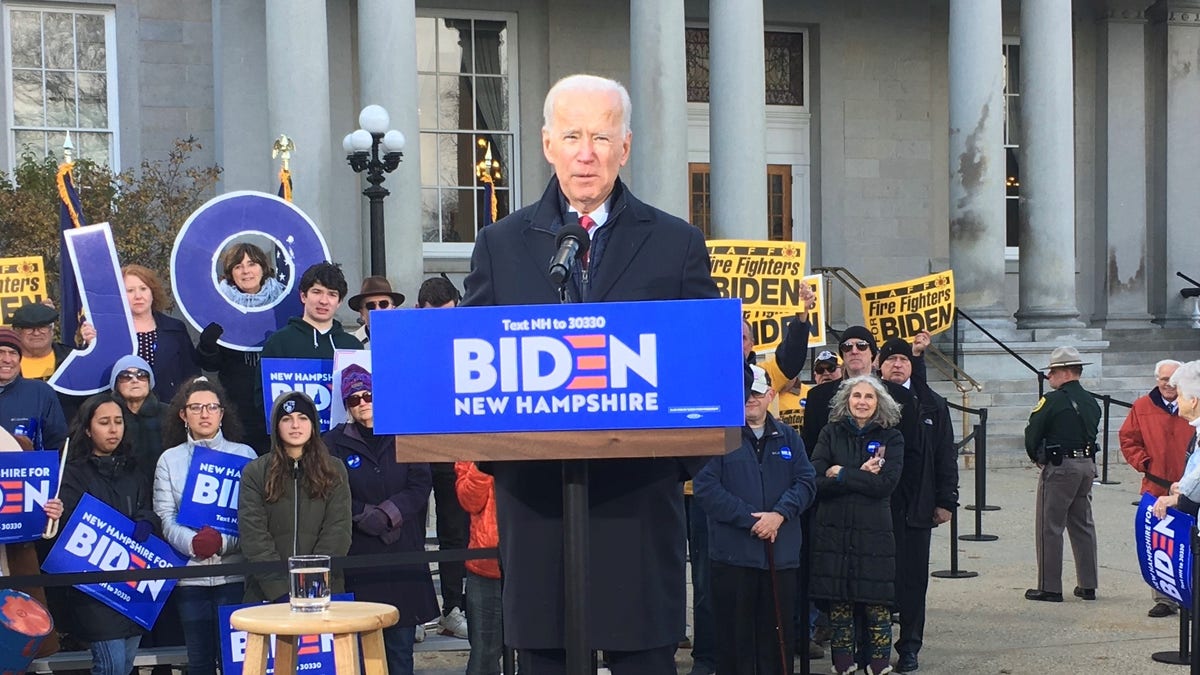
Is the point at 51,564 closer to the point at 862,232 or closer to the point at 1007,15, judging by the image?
the point at 862,232

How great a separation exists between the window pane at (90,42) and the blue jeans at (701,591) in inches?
615

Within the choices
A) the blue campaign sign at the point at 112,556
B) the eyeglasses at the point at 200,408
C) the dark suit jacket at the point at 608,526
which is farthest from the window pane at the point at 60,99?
the dark suit jacket at the point at 608,526

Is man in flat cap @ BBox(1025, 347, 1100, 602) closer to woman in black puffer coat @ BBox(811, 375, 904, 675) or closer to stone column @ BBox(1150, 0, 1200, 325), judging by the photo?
woman in black puffer coat @ BBox(811, 375, 904, 675)

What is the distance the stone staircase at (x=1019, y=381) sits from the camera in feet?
64.0

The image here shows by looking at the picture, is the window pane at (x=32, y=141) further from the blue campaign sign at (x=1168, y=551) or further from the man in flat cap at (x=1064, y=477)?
the blue campaign sign at (x=1168, y=551)

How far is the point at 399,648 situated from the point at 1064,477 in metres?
5.60

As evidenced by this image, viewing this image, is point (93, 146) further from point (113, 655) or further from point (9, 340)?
point (113, 655)

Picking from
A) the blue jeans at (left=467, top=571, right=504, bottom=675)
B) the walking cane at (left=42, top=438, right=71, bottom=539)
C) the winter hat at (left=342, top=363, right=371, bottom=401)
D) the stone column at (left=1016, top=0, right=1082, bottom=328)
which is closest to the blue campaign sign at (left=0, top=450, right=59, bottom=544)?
the walking cane at (left=42, top=438, right=71, bottom=539)

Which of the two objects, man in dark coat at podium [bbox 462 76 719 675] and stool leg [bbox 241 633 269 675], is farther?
stool leg [bbox 241 633 269 675]

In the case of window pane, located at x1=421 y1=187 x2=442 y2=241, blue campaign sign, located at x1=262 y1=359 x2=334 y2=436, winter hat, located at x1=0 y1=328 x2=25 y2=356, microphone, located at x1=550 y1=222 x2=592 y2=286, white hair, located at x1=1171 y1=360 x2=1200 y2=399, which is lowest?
white hair, located at x1=1171 y1=360 x2=1200 y2=399

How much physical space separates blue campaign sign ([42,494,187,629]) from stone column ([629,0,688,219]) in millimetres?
13117

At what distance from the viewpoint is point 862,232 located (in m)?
25.2

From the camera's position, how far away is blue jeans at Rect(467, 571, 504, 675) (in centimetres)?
729

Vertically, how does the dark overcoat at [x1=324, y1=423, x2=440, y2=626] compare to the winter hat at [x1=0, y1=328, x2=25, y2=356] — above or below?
below
